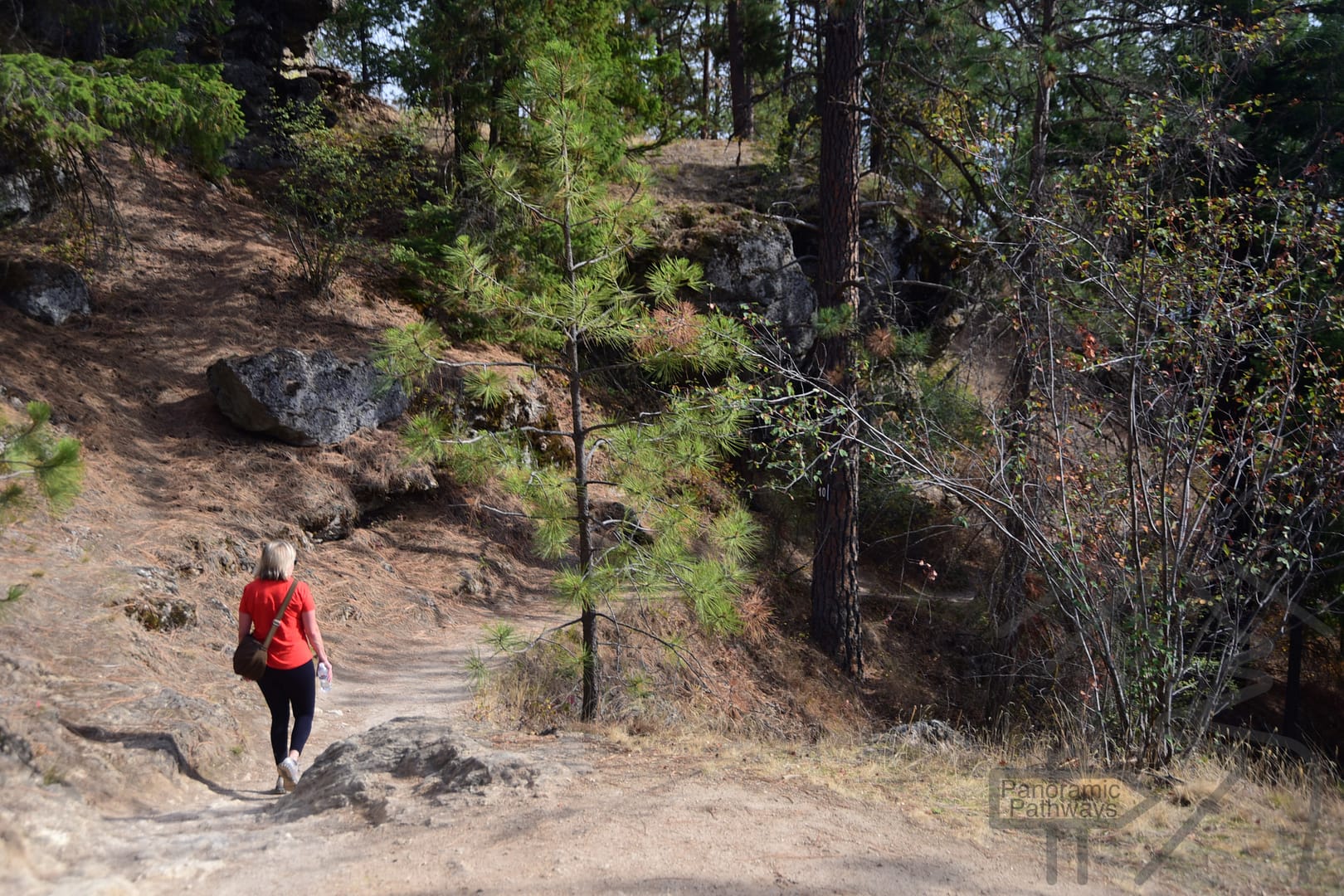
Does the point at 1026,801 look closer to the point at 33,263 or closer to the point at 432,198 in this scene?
the point at 33,263

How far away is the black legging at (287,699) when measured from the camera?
5.08 meters

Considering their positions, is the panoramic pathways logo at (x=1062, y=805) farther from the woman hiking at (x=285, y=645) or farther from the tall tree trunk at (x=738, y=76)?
the tall tree trunk at (x=738, y=76)

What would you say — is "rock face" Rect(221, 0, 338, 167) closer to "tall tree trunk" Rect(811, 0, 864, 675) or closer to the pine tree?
"tall tree trunk" Rect(811, 0, 864, 675)

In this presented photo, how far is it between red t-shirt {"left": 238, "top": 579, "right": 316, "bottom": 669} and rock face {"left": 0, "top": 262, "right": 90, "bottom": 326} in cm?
760

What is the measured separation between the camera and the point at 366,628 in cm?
896

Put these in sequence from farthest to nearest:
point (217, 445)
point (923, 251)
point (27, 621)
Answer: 1. point (923, 251)
2. point (217, 445)
3. point (27, 621)

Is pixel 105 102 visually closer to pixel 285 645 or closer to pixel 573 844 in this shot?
pixel 285 645

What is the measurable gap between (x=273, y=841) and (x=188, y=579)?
451cm

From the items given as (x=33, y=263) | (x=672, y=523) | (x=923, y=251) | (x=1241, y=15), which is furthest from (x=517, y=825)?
(x=923, y=251)

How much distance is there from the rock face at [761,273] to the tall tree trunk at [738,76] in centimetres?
383

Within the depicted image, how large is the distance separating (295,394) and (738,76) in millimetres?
14235

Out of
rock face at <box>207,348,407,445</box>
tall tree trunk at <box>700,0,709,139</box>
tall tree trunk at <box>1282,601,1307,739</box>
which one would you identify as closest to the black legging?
rock face at <box>207,348,407,445</box>

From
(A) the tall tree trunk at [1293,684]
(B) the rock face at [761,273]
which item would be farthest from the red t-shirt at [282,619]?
(A) the tall tree trunk at [1293,684]

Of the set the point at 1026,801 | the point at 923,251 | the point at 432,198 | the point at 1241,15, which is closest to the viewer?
the point at 1026,801
